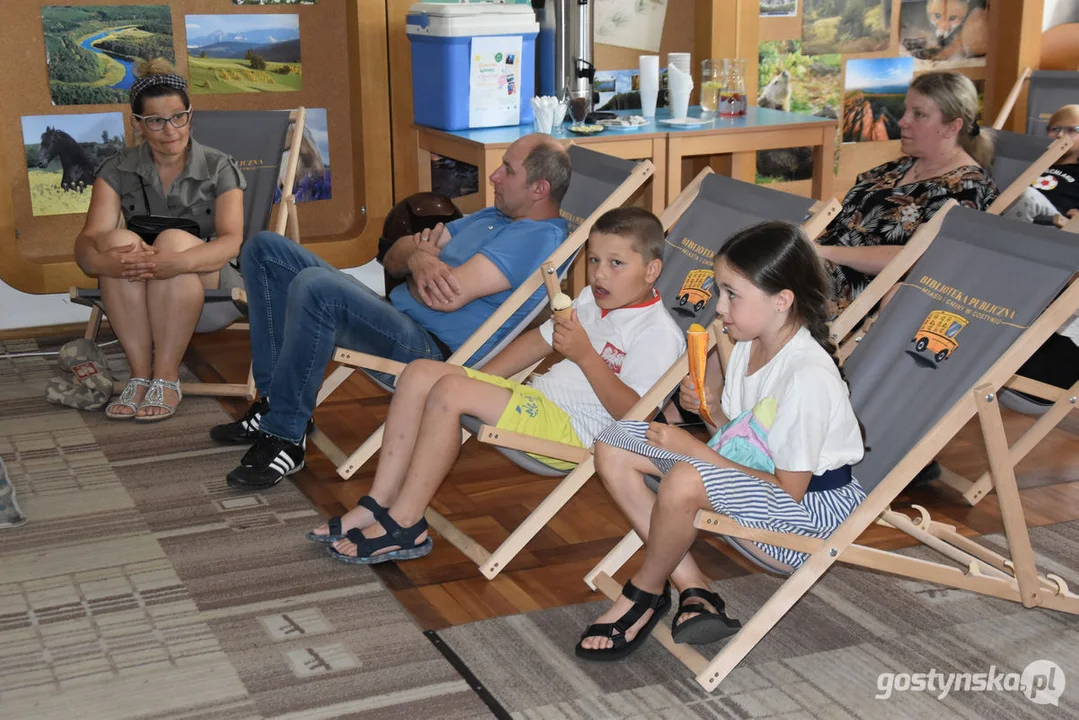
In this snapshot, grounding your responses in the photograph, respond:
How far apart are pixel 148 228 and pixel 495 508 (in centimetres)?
163

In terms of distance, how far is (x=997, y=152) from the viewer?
4051 mm

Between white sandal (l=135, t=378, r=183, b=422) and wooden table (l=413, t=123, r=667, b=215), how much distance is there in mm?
1244

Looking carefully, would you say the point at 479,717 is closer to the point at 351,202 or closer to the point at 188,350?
the point at 188,350

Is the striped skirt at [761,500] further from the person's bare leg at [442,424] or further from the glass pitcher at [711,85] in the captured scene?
the glass pitcher at [711,85]

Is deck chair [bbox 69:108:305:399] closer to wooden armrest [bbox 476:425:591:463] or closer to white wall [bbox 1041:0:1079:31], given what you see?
wooden armrest [bbox 476:425:591:463]

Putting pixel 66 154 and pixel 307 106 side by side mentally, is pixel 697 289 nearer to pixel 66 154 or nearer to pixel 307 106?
pixel 307 106

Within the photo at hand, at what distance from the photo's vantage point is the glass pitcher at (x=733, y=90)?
5.08 m

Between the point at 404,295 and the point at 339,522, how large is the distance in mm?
817

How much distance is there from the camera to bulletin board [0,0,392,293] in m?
4.75

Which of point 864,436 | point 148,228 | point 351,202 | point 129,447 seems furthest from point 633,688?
point 351,202

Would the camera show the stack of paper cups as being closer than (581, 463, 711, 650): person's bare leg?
No

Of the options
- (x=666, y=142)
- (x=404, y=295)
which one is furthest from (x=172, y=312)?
(x=666, y=142)

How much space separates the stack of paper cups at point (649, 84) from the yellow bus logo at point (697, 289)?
187 cm

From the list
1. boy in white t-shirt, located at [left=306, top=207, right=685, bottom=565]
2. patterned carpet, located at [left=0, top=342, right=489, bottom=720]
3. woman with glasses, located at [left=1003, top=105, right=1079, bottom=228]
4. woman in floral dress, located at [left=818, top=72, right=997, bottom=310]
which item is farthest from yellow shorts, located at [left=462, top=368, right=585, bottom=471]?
woman with glasses, located at [left=1003, top=105, right=1079, bottom=228]
